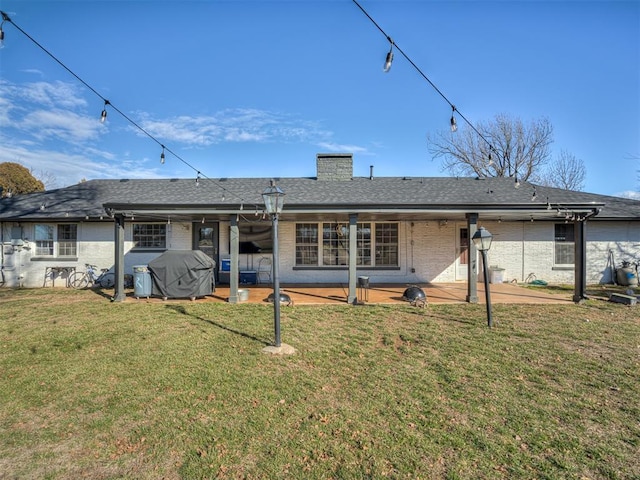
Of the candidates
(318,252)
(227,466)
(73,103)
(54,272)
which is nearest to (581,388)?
(227,466)

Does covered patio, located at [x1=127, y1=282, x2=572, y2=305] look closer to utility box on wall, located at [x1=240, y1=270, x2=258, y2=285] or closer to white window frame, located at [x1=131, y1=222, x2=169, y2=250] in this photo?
utility box on wall, located at [x1=240, y1=270, x2=258, y2=285]

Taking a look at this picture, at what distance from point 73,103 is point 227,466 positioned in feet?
33.0

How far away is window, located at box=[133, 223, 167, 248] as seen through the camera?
511 inches

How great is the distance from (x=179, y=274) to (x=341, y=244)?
590cm

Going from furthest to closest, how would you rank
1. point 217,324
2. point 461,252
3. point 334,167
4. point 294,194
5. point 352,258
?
point 334,167 → point 461,252 → point 294,194 → point 352,258 → point 217,324

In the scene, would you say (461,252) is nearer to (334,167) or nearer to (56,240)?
(334,167)

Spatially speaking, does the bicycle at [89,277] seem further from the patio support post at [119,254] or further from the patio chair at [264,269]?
the patio chair at [264,269]

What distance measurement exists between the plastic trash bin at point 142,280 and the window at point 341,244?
17.1 feet

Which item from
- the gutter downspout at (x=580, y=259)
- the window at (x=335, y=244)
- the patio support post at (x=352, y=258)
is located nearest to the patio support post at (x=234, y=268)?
the patio support post at (x=352, y=258)

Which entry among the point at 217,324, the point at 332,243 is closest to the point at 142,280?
the point at 217,324

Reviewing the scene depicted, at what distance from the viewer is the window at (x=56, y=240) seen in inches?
509

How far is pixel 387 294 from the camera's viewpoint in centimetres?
1074

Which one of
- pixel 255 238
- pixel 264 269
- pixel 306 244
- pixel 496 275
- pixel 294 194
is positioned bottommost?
pixel 496 275

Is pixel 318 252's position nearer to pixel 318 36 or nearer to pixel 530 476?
pixel 318 36
